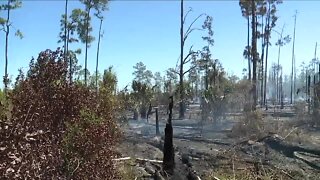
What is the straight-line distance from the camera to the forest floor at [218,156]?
10.9 meters

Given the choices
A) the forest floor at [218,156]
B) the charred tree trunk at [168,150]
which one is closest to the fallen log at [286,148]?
the forest floor at [218,156]

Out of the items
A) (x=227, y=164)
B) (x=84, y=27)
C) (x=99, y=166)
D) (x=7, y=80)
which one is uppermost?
(x=84, y=27)

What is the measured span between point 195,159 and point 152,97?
15930 millimetres

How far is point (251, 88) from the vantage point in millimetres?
33500

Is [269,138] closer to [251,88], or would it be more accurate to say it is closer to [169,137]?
[169,137]

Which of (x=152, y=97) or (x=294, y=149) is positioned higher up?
(x=152, y=97)

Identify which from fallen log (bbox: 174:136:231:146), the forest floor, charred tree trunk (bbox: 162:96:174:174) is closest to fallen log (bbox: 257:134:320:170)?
the forest floor

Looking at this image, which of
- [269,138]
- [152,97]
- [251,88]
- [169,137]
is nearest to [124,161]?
[169,137]

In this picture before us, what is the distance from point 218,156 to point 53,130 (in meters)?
10.3

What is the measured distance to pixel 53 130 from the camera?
5824mm

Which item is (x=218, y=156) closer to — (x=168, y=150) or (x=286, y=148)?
(x=286, y=148)

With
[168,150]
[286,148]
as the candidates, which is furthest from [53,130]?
[286,148]

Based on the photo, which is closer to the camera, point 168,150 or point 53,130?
point 53,130

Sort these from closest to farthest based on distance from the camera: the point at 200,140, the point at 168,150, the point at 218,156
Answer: the point at 168,150 → the point at 218,156 → the point at 200,140
